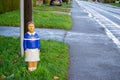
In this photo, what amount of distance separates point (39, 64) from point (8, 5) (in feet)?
52.3

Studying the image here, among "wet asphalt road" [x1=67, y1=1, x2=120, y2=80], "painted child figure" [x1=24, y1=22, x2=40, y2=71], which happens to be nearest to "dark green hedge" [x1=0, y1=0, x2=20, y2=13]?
"wet asphalt road" [x1=67, y1=1, x2=120, y2=80]

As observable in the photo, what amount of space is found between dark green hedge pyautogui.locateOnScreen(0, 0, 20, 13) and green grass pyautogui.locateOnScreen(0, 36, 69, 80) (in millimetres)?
11472

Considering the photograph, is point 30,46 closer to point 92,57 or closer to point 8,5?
point 92,57

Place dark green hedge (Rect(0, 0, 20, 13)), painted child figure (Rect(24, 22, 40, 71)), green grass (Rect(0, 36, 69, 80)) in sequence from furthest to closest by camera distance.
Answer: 1. dark green hedge (Rect(0, 0, 20, 13))
2. painted child figure (Rect(24, 22, 40, 71))
3. green grass (Rect(0, 36, 69, 80))

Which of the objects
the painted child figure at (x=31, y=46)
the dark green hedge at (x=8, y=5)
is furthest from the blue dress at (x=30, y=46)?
the dark green hedge at (x=8, y=5)

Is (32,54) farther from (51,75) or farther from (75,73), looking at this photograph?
(75,73)

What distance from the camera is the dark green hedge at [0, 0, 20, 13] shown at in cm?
2089

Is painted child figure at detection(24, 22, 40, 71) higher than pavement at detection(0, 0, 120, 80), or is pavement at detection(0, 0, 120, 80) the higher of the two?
painted child figure at detection(24, 22, 40, 71)

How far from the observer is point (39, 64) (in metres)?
7.44

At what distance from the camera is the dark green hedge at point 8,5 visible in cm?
2089

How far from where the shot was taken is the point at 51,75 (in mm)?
6852

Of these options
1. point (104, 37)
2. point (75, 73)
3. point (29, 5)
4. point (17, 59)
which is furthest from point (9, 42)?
point (104, 37)

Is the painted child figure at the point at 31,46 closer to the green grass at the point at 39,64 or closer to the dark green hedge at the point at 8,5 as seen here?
the green grass at the point at 39,64

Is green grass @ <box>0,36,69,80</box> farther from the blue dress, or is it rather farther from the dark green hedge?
the dark green hedge
